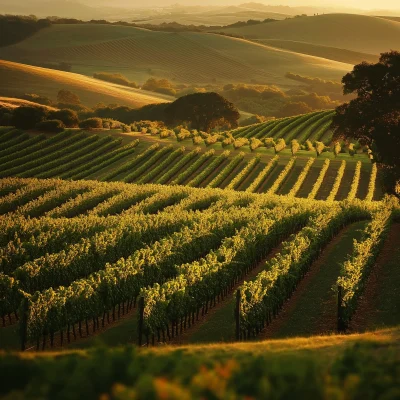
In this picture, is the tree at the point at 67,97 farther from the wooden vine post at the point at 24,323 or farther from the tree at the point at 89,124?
the wooden vine post at the point at 24,323

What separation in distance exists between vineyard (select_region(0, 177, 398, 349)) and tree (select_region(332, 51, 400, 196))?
461 cm

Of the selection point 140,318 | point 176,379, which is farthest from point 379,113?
point 176,379

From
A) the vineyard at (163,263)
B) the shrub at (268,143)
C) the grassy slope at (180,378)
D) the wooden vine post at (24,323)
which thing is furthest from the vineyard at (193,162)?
the grassy slope at (180,378)

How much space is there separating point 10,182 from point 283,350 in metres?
55.8

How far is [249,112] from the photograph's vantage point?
199 metres

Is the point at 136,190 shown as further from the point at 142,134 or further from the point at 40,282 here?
the point at 142,134

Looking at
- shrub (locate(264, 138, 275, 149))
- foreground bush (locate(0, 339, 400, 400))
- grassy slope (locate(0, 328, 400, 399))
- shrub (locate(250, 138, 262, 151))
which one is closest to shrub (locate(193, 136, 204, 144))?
shrub (locate(250, 138, 262, 151))

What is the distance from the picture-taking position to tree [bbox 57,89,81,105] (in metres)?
173

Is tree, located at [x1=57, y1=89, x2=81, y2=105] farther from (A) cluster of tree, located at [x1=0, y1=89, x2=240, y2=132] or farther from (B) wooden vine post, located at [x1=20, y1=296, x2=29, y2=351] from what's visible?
(B) wooden vine post, located at [x1=20, y1=296, x2=29, y2=351]

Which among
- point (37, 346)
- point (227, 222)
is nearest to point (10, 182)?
point (227, 222)

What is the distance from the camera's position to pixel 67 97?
573 feet

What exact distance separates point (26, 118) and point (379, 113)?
68505 millimetres

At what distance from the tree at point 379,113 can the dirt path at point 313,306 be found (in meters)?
9.04

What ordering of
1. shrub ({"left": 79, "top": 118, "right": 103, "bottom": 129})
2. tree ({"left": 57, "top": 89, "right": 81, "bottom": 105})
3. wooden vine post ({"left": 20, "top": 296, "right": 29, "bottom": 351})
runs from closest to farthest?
wooden vine post ({"left": 20, "top": 296, "right": 29, "bottom": 351}), shrub ({"left": 79, "top": 118, "right": 103, "bottom": 129}), tree ({"left": 57, "top": 89, "right": 81, "bottom": 105})
